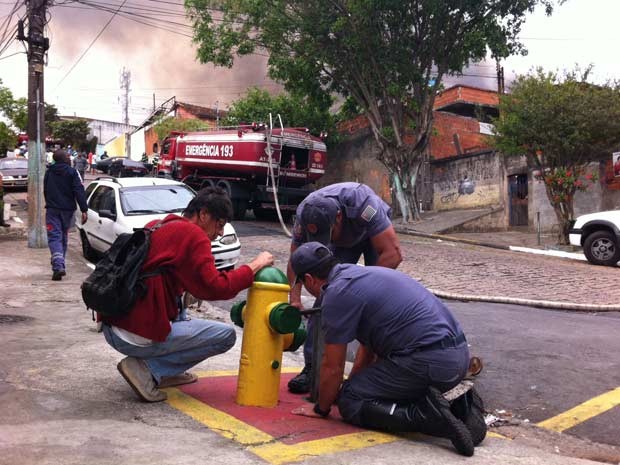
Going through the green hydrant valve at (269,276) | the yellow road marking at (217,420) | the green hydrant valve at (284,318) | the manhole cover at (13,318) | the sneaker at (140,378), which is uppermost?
the green hydrant valve at (269,276)

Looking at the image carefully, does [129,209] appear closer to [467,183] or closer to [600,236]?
[600,236]

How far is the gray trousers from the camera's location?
143 inches

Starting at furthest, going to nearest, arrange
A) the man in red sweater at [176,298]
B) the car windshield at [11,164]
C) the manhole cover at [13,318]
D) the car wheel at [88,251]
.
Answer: the car windshield at [11,164] → the car wheel at [88,251] → the manhole cover at [13,318] → the man in red sweater at [176,298]

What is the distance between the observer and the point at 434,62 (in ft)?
68.6

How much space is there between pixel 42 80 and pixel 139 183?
10.8ft

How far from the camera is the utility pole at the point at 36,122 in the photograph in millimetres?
12461

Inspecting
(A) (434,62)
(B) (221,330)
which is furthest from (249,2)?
(B) (221,330)

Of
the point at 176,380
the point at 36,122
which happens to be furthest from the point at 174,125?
the point at 176,380

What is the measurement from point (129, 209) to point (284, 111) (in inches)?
711

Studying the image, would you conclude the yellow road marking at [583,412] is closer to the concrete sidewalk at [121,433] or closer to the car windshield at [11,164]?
the concrete sidewalk at [121,433]

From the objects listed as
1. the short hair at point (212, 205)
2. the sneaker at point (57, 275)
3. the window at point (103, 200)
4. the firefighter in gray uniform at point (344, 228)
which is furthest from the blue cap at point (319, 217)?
the window at point (103, 200)

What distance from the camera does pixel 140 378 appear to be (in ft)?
13.5

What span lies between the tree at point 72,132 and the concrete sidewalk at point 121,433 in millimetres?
55156

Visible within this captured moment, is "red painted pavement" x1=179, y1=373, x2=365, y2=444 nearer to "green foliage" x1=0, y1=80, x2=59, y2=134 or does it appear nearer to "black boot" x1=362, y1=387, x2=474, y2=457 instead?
"black boot" x1=362, y1=387, x2=474, y2=457
